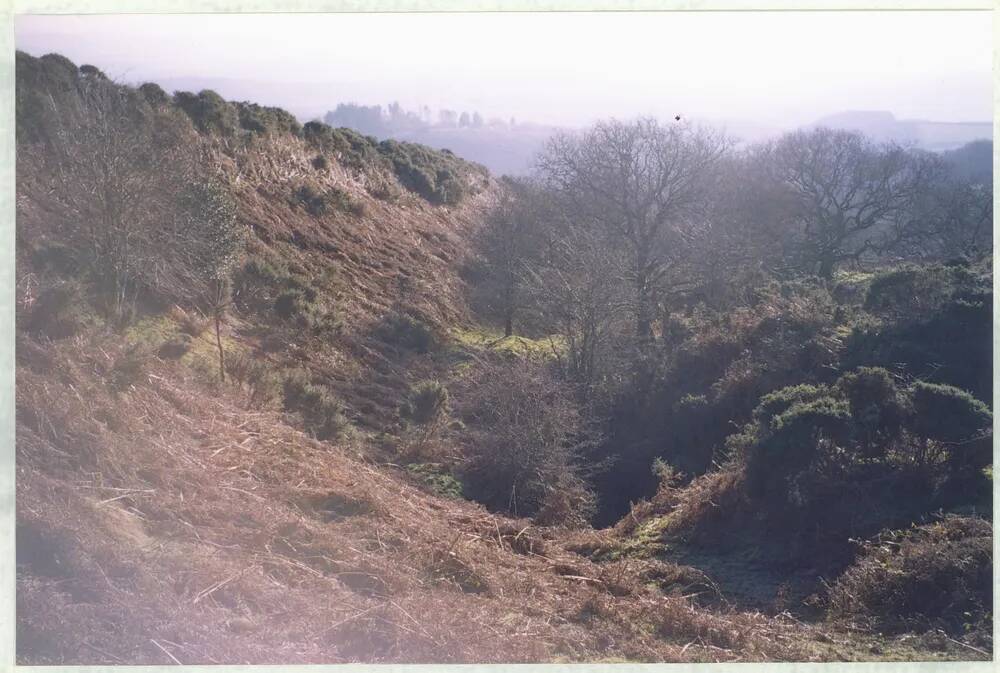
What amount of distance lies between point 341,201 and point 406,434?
12653mm

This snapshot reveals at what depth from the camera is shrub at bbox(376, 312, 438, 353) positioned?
19219mm

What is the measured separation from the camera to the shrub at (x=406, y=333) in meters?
19.2

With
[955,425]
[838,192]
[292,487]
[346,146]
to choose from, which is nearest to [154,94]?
[346,146]

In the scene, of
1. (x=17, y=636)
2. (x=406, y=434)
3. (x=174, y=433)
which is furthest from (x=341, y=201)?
(x=17, y=636)

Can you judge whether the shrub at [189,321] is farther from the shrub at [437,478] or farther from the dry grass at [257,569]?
the shrub at [437,478]

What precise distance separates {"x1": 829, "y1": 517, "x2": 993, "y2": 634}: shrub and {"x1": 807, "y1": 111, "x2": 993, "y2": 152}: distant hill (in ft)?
11.2

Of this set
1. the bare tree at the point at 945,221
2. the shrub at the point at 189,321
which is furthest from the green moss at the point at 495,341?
the bare tree at the point at 945,221

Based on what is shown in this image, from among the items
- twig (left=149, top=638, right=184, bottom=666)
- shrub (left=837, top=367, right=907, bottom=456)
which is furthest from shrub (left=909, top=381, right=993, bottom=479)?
twig (left=149, top=638, right=184, bottom=666)

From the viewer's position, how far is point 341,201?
2431 centimetres

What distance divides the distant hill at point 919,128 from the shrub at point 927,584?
3427 mm

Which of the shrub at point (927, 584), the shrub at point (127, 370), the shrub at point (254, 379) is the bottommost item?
the shrub at point (254, 379)

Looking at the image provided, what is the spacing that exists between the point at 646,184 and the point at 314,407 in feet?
34.9

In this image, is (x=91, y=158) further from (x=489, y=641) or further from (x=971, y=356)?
(x=971, y=356)

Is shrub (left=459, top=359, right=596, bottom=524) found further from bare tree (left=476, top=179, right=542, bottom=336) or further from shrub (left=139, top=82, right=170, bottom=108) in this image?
shrub (left=139, top=82, right=170, bottom=108)
